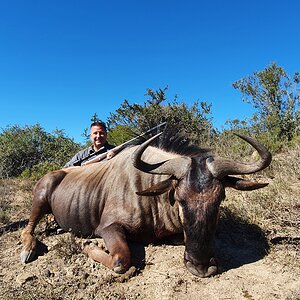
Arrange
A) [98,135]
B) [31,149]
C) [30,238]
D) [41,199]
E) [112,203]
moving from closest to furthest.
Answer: [112,203] → [30,238] → [41,199] → [98,135] → [31,149]

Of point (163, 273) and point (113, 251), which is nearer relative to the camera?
point (163, 273)

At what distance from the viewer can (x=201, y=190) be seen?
2885 millimetres

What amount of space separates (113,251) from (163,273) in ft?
1.73

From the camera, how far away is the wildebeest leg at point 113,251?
3054mm

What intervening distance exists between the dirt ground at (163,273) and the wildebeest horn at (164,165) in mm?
891

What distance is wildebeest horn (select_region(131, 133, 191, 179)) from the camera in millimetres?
3118

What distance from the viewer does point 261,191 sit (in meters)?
4.84

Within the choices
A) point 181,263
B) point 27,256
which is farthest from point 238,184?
point 27,256

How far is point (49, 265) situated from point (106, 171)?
1.37 metres

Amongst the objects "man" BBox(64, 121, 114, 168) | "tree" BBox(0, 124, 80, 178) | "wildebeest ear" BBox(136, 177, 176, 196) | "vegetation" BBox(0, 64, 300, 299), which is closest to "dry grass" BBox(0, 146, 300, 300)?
"vegetation" BBox(0, 64, 300, 299)

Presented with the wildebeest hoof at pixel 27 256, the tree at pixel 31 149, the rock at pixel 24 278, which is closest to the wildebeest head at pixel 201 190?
the rock at pixel 24 278

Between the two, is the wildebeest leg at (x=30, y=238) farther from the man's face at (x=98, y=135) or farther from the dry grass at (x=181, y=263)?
the man's face at (x=98, y=135)

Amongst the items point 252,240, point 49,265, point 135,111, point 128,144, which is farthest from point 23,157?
point 252,240

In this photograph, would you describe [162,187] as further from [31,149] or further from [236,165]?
[31,149]
